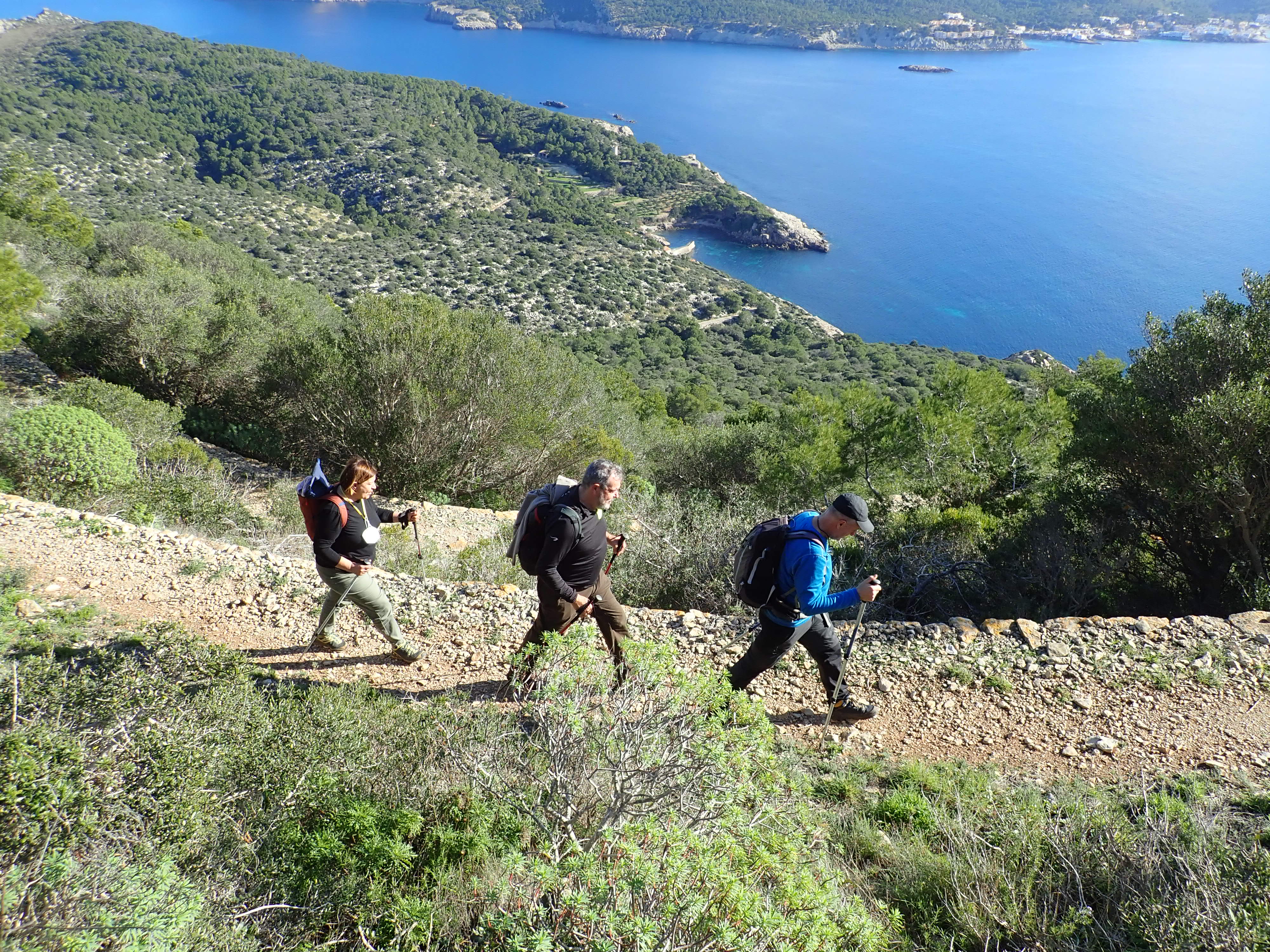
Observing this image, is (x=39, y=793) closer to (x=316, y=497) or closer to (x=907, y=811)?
(x=316, y=497)

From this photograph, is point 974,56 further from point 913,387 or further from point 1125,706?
point 1125,706

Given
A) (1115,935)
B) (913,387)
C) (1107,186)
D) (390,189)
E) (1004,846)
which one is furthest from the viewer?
(1107,186)

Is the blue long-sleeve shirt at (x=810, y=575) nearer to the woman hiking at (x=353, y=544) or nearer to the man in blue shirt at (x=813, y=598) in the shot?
the man in blue shirt at (x=813, y=598)

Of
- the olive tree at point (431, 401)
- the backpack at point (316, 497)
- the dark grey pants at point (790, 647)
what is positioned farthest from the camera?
the olive tree at point (431, 401)

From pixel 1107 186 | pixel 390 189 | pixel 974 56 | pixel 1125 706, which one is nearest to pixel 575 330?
pixel 390 189

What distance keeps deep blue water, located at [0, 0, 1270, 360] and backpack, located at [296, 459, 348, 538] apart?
53235mm

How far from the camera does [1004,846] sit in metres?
3.78

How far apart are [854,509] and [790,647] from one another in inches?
47.8

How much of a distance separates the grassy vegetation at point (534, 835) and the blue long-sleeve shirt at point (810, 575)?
766mm

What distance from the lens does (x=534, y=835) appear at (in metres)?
3.44

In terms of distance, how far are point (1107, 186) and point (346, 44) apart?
156 m

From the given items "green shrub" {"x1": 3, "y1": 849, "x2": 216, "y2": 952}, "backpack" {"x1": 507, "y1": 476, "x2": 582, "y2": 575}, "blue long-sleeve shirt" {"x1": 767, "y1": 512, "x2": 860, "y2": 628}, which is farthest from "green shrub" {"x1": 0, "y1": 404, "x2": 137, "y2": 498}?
"blue long-sleeve shirt" {"x1": 767, "y1": 512, "x2": 860, "y2": 628}

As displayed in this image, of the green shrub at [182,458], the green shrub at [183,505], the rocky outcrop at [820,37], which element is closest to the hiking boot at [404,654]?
the green shrub at [183,505]

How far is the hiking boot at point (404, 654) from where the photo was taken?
5.36 metres
